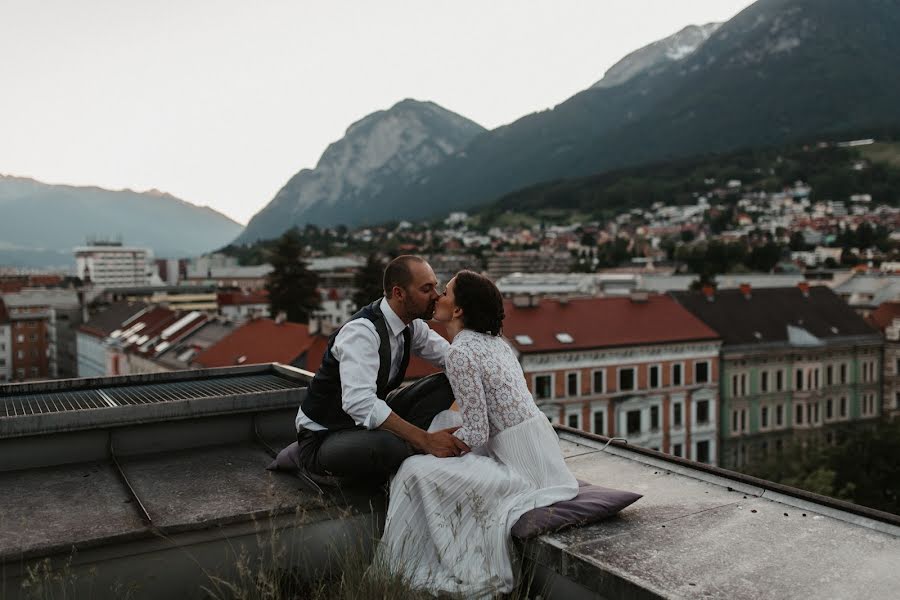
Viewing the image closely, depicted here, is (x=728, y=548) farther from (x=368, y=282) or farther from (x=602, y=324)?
(x=368, y=282)

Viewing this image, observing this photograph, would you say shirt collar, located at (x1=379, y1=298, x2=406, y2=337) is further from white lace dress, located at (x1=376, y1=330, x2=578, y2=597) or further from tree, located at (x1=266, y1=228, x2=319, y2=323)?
tree, located at (x1=266, y1=228, x2=319, y2=323)

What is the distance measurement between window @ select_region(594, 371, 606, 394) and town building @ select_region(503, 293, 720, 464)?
4 centimetres

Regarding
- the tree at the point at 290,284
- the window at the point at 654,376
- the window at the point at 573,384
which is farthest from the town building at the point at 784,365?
the tree at the point at 290,284

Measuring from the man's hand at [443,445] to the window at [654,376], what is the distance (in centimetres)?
3444

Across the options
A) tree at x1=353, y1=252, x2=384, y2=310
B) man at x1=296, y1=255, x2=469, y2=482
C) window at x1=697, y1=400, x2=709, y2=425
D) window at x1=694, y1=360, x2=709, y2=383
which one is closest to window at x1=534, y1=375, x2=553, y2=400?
window at x1=694, y1=360, x2=709, y2=383

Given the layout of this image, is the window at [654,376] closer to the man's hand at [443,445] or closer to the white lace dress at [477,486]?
the white lace dress at [477,486]

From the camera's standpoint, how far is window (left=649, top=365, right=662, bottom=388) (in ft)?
123

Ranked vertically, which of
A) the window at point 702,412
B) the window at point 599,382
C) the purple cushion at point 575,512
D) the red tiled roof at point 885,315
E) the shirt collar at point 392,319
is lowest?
the window at point 702,412

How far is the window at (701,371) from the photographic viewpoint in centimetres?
3884

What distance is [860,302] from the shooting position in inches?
2510

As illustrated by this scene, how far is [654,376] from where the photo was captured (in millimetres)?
37562

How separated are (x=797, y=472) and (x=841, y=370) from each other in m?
15.3

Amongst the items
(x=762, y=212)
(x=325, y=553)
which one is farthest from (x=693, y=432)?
(x=762, y=212)

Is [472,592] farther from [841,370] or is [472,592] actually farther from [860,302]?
[860,302]
